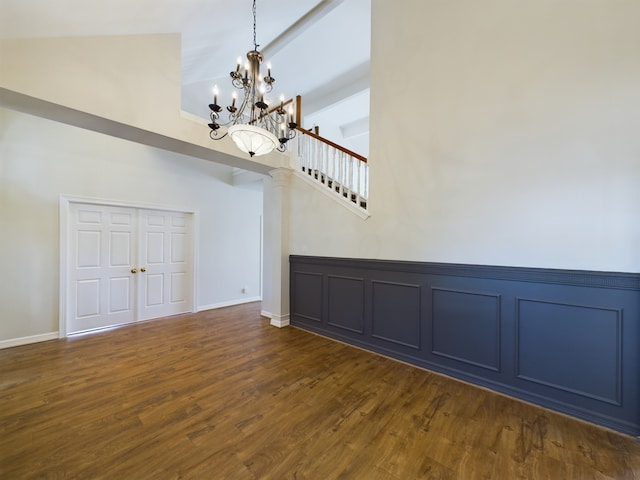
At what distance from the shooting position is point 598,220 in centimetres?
208

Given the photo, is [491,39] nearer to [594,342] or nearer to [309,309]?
[594,342]

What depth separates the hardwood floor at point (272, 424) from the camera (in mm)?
1630

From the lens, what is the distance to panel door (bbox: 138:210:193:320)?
4691mm

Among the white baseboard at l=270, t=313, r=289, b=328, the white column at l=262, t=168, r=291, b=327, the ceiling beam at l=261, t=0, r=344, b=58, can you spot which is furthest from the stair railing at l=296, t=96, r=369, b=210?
the white baseboard at l=270, t=313, r=289, b=328

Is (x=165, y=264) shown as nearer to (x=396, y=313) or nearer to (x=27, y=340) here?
(x=27, y=340)

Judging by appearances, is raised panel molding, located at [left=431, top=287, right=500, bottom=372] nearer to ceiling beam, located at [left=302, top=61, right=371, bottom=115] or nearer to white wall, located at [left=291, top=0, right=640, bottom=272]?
white wall, located at [left=291, top=0, right=640, bottom=272]

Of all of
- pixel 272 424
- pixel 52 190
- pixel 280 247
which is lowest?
pixel 272 424

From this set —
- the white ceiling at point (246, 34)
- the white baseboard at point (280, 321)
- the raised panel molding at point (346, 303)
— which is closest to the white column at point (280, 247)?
the white baseboard at point (280, 321)

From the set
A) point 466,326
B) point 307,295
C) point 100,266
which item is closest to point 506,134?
point 466,326

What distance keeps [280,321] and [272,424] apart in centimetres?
233

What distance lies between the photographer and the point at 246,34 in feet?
11.7

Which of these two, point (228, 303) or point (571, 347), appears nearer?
point (571, 347)

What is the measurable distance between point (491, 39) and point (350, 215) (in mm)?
2337

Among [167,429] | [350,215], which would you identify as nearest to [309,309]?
[350,215]
